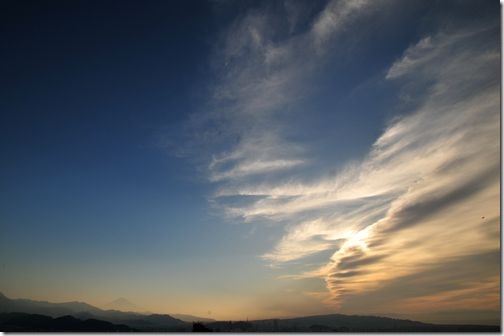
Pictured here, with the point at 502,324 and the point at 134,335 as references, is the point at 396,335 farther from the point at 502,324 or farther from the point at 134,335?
the point at 134,335

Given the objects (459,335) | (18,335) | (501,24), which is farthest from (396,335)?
(18,335)

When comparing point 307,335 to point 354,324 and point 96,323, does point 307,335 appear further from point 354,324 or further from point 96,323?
point 354,324

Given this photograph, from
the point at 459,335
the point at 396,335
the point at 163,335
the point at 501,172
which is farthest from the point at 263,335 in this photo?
the point at 501,172

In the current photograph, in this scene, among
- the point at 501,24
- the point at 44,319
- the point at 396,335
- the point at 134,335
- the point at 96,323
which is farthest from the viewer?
the point at 44,319

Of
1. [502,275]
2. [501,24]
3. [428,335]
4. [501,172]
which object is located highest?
[501,24]

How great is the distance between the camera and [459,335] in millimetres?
11836

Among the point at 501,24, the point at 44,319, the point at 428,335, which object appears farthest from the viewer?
the point at 44,319

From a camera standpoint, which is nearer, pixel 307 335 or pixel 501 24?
pixel 307 335

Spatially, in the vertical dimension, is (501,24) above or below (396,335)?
above

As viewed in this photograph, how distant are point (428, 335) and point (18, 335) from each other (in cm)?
1340

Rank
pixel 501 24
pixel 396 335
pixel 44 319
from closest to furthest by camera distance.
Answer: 1. pixel 396 335
2. pixel 501 24
3. pixel 44 319

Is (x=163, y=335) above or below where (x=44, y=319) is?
above

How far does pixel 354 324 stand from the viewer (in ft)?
277

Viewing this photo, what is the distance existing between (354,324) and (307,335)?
81.6m
